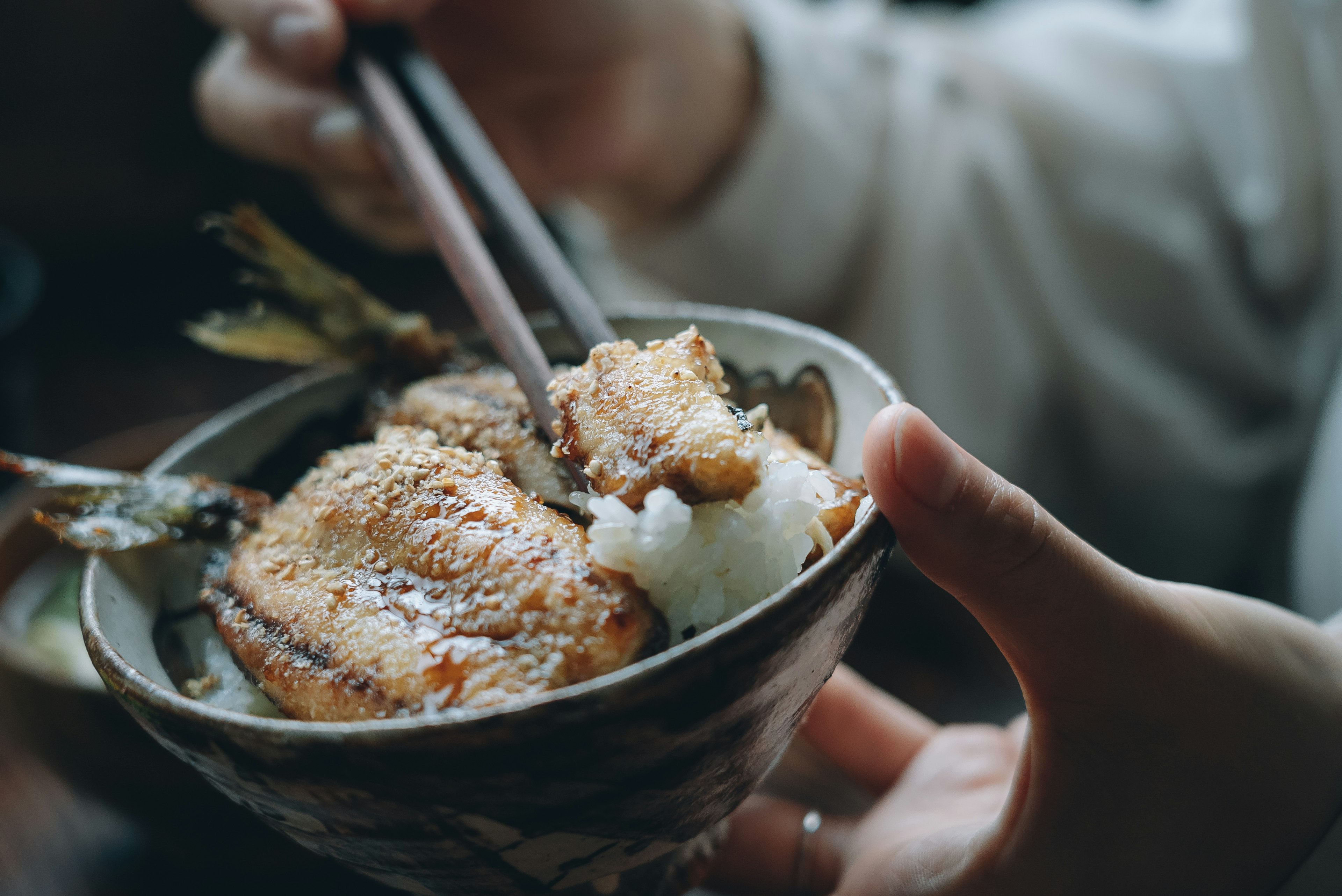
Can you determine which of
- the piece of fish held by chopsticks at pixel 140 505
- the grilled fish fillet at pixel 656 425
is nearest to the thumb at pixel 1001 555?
the grilled fish fillet at pixel 656 425

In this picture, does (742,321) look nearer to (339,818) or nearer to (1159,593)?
(1159,593)

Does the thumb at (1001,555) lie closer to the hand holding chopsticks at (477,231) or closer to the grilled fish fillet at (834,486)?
the grilled fish fillet at (834,486)

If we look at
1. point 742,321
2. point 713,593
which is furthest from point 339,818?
point 742,321

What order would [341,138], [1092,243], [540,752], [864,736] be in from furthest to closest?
[1092,243] < [341,138] < [864,736] < [540,752]

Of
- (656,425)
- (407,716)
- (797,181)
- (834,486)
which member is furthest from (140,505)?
(797,181)

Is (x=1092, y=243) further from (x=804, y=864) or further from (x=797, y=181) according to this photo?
(x=804, y=864)
